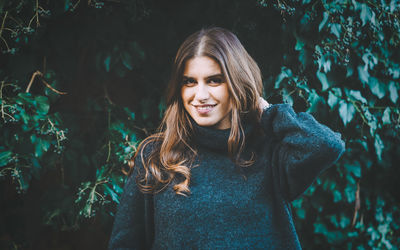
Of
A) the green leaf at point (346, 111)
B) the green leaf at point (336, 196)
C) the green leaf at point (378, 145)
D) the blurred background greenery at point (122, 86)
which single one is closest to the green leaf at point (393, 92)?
the blurred background greenery at point (122, 86)

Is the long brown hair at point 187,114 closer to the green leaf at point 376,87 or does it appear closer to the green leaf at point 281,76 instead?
the green leaf at point 281,76

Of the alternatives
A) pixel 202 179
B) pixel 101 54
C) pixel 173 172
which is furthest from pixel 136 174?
pixel 101 54

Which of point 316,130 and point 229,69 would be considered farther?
point 229,69

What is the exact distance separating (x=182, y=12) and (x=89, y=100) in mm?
691

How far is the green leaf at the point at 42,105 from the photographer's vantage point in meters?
1.37

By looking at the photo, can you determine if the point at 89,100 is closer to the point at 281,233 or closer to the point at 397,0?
the point at 281,233

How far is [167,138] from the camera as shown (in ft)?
4.17

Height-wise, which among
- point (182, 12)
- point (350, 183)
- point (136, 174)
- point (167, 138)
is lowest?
point (350, 183)

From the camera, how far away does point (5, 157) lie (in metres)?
1.26

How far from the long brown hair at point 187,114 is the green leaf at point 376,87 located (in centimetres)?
80

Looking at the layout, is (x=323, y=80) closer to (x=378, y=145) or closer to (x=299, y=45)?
(x=299, y=45)

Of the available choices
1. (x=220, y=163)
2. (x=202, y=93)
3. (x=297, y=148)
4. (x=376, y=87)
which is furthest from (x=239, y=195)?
(x=376, y=87)

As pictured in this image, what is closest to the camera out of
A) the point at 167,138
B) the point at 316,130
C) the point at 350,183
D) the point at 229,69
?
the point at 316,130

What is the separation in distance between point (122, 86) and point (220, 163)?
2.82 ft
